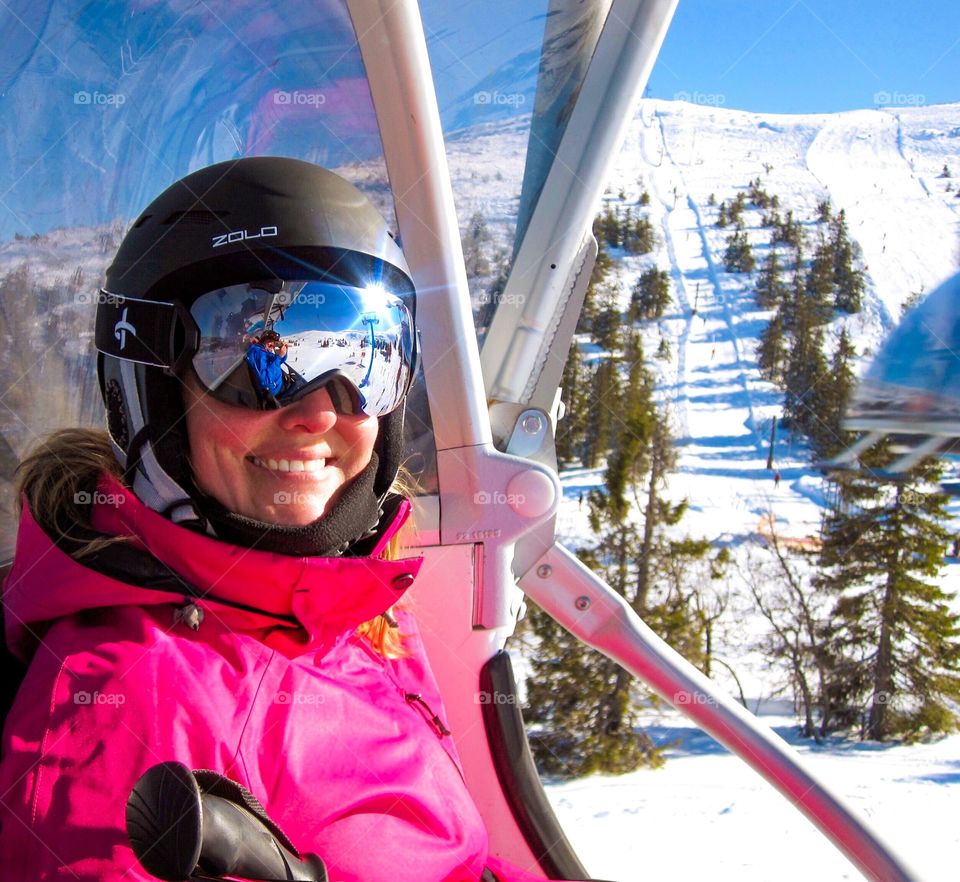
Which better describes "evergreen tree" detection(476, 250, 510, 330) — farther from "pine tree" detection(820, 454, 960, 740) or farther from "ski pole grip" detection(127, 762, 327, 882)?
"pine tree" detection(820, 454, 960, 740)

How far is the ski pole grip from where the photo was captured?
0.86 meters

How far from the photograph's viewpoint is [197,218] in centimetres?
151

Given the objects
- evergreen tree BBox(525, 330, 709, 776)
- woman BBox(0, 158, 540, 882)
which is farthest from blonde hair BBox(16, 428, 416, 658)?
evergreen tree BBox(525, 330, 709, 776)

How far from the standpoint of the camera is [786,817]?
4508 mm

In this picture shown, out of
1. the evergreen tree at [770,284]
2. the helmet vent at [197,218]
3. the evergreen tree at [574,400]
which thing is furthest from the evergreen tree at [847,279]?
the helmet vent at [197,218]

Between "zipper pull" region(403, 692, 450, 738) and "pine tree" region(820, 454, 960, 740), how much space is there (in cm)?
776

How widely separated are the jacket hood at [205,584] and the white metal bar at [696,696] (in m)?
0.79

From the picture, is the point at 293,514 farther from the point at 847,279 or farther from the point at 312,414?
the point at 847,279

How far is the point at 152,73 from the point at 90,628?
1005mm

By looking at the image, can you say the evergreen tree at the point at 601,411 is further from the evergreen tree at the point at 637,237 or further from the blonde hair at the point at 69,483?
the evergreen tree at the point at 637,237

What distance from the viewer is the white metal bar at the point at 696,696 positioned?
6.56ft

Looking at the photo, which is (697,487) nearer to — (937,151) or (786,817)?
(937,151)

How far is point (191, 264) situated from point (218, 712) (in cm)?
68

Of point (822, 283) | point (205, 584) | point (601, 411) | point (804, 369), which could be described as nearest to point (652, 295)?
point (822, 283)
